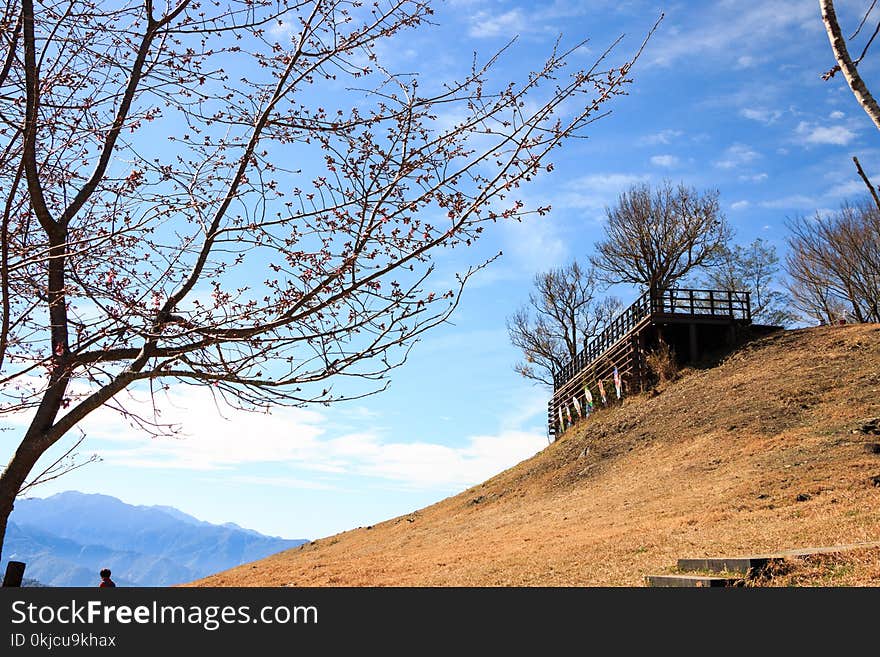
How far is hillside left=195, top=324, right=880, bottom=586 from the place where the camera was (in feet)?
42.1

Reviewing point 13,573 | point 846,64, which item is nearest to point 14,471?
point 13,573

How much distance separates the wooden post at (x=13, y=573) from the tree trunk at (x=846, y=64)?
866cm

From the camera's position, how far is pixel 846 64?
20.8 ft

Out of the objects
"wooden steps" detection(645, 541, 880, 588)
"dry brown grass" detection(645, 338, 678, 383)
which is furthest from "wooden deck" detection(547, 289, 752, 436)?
"wooden steps" detection(645, 541, 880, 588)

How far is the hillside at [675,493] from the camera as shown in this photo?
12820 mm

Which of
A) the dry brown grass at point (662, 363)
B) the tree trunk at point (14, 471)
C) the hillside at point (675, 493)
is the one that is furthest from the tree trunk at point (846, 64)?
the dry brown grass at point (662, 363)

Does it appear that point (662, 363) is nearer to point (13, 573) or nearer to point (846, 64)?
point (846, 64)

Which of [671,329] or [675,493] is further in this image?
[671,329]

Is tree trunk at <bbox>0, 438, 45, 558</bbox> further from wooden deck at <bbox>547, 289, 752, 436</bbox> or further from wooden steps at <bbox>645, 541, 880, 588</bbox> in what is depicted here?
wooden deck at <bbox>547, 289, 752, 436</bbox>

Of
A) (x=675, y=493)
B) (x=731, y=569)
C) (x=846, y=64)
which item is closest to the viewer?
(x=846, y=64)

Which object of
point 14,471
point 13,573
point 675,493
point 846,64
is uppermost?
point 846,64

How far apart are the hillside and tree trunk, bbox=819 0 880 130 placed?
4949 millimetres

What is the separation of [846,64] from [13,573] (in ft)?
29.5
